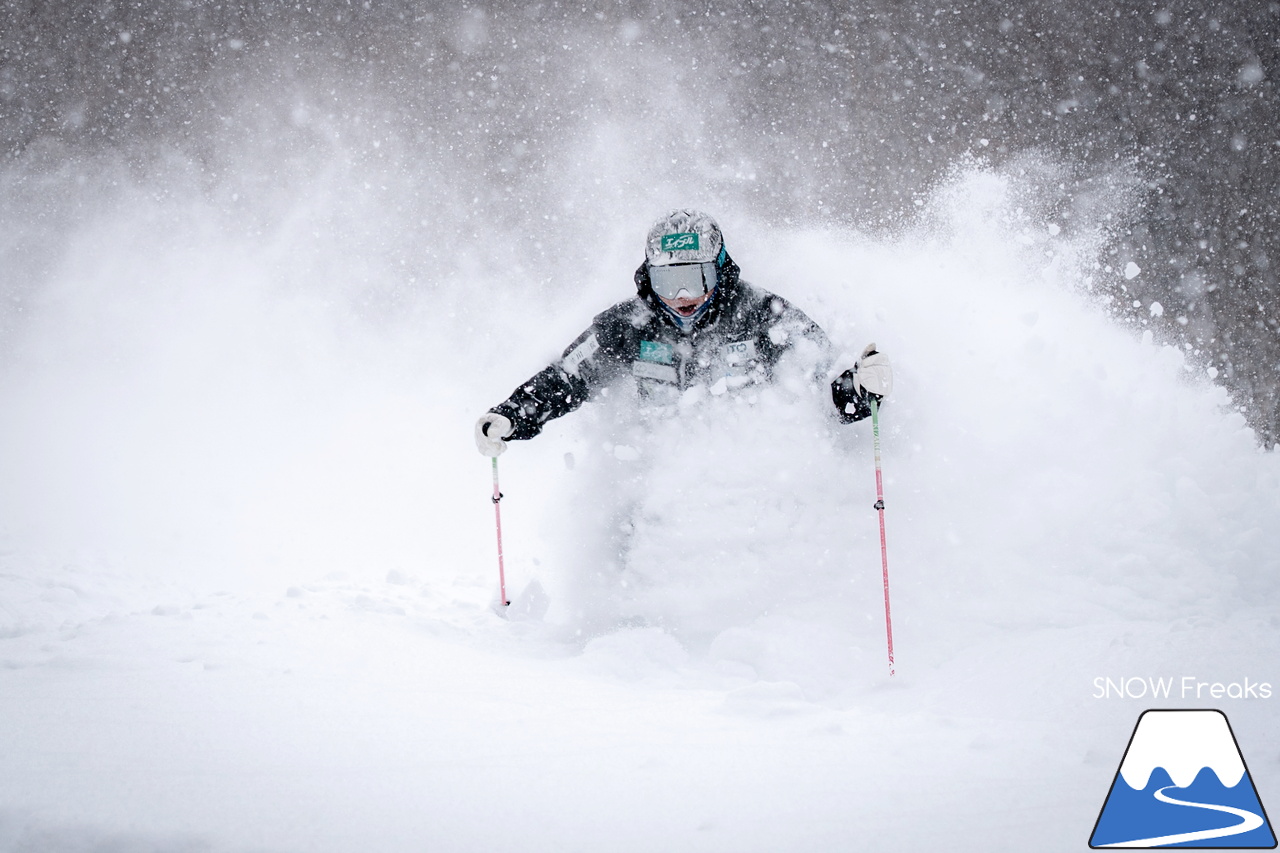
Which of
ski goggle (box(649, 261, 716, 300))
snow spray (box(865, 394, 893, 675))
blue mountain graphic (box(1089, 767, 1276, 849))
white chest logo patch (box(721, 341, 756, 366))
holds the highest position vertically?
ski goggle (box(649, 261, 716, 300))

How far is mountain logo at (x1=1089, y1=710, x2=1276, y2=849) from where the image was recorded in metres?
1.35

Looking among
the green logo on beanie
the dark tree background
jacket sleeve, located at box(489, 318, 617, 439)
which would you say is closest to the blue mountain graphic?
the green logo on beanie

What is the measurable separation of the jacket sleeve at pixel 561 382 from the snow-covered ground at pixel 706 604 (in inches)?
7.6

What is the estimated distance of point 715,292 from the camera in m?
2.92

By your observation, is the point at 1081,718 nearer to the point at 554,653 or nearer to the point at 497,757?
the point at 497,757

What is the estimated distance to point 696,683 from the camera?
2.32 m

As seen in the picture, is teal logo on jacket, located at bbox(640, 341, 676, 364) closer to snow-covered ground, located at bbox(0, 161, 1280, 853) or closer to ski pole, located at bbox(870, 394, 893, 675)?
snow-covered ground, located at bbox(0, 161, 1280, 853)

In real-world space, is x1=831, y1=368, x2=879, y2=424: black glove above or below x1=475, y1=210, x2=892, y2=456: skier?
below

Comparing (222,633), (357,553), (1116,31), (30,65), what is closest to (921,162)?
(1116,31)

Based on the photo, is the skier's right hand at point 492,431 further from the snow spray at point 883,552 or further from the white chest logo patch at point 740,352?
the snow spray at point 883,552

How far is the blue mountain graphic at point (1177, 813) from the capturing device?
1.34 metres

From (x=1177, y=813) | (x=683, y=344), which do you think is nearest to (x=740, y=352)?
(x=683, y=344)
